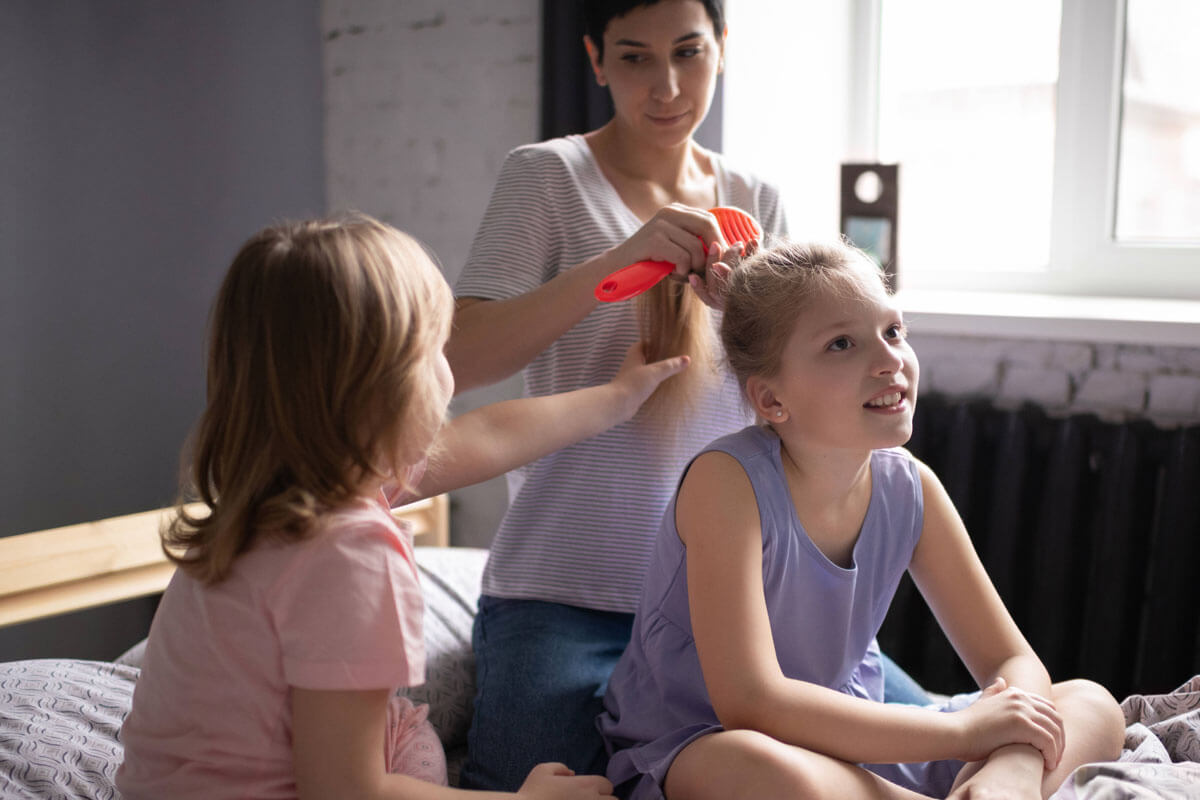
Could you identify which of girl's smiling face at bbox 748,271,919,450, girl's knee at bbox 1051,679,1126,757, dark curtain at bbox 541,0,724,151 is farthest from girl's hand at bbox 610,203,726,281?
dark curtain at bbox 541,0,724,151

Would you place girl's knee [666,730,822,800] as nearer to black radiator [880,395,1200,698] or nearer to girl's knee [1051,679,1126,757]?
girl's knee [1051,679,1126,757]

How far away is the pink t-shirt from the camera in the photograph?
0.87m

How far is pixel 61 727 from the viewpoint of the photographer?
133 centimetres

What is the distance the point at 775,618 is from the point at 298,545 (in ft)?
1.79

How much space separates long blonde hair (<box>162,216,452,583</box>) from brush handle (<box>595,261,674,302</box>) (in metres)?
0.33

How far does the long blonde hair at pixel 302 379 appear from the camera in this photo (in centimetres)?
91


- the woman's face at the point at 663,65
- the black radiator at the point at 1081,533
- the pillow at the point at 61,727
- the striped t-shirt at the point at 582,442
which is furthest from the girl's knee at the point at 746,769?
the black radiator at the point at 1081,533

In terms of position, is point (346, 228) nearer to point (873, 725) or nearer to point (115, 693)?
point (873, 725)

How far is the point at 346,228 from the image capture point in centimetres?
95

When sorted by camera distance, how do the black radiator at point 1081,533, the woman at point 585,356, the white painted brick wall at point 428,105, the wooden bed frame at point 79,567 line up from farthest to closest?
the white painted brick wall at point 428,105
the black radiator at point 1081,533
the wooden bed frame at point 79,567
the woman at point 585,356

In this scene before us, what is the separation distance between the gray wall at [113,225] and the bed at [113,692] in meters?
0.48

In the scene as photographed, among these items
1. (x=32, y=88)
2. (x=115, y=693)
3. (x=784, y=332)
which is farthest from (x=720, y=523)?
(x=32, y=88)

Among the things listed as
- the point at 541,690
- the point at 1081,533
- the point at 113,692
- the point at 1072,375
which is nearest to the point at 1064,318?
the point at 1072,375

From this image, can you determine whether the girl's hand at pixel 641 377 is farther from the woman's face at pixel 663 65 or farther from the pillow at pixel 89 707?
the pillow at pixel 89 707
